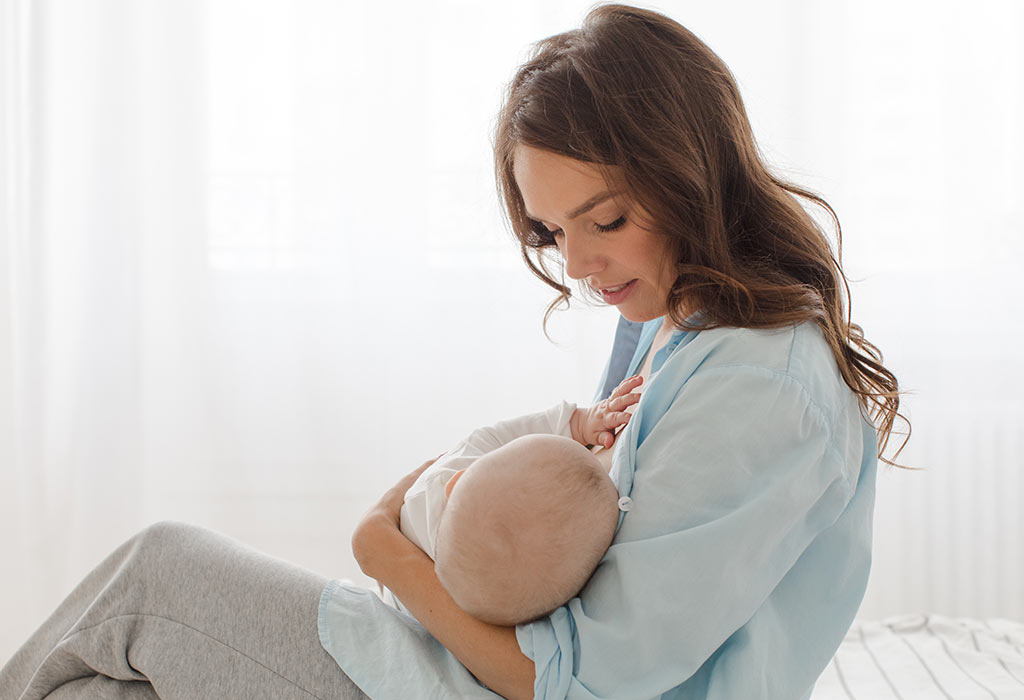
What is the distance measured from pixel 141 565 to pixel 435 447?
57.1 inches

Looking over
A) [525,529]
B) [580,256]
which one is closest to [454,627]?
[525,529]

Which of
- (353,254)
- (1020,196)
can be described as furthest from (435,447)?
(1020,196)

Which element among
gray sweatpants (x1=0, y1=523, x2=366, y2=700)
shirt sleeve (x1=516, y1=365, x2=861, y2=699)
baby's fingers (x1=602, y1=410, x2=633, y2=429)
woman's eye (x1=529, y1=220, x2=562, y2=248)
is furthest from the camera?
woman's eye (x1=529, y1=220, x2=562, y2=248)

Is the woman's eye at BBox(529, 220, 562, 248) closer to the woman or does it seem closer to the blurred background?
the woman

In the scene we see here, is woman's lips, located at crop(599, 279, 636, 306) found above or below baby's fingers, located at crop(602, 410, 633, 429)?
above

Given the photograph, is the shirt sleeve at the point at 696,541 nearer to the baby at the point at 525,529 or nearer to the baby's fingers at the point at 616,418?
the baby at the point at 525,529

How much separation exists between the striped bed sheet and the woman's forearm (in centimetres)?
85

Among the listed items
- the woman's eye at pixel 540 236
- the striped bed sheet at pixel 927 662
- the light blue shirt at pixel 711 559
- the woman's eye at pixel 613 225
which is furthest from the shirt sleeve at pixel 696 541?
the striped bed sheet at pixel 927 662

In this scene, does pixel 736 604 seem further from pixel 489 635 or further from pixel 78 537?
pixel 78 537

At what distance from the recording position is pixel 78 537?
8.51 ft

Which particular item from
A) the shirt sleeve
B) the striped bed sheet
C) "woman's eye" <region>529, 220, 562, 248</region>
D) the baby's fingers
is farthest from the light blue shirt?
the striped bed sheet

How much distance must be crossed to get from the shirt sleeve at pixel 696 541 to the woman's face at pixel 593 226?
0.68 feet

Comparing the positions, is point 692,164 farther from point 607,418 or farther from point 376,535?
point 376,535

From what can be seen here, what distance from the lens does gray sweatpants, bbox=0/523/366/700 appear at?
1047mm
